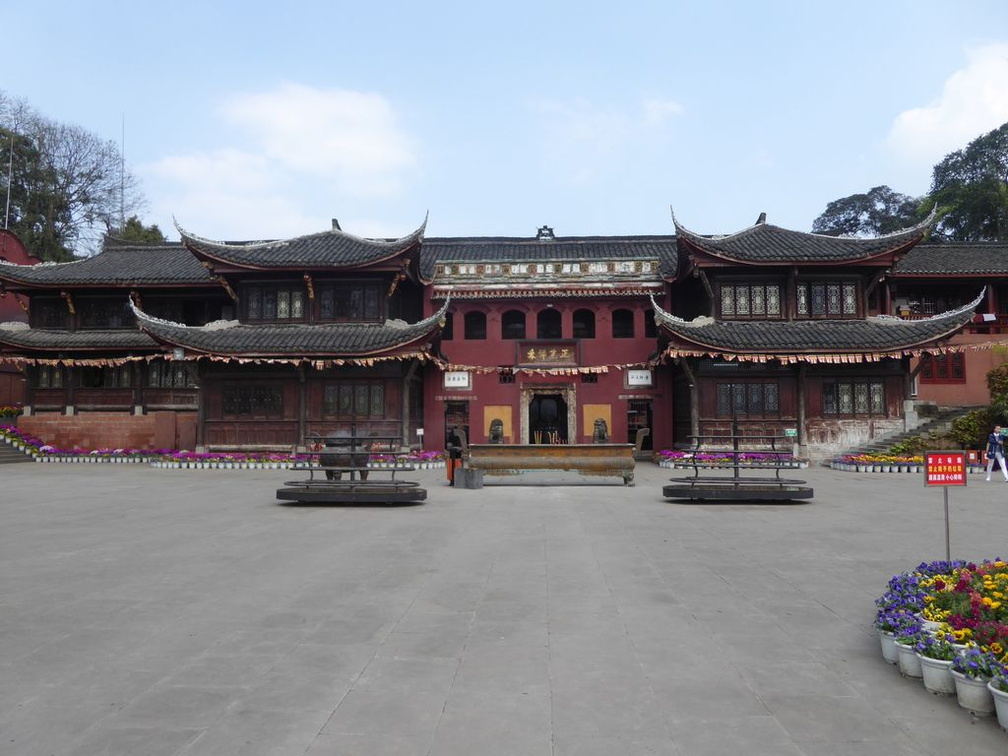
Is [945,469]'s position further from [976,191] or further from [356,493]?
[976,191]

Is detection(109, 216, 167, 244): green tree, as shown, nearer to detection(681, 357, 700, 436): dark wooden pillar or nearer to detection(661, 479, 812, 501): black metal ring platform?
detection(681, 357, 700, 436): dark wooden pillar

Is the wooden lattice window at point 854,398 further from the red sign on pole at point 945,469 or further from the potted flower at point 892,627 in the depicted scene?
the potted flower at point 892,627

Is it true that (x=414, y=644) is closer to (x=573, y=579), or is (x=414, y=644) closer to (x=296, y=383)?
(x=573, y=579)

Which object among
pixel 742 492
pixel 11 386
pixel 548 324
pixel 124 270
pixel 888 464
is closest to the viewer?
pixel 742 492

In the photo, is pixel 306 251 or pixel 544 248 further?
pixel 544 248

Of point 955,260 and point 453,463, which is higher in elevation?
point 955,260

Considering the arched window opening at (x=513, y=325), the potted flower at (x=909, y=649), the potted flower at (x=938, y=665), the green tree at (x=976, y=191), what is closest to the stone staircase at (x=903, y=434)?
the arched window opening at (x=513, y=325)

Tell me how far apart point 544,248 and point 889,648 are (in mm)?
25149

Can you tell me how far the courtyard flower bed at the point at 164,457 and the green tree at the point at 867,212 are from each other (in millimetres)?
51688

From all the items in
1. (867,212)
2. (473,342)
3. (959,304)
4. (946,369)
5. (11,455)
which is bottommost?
(11,455)

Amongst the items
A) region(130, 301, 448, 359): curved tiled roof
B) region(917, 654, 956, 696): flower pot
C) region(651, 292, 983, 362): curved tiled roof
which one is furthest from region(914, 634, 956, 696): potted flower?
region(130, 301, 448, 359): curved tiled roof

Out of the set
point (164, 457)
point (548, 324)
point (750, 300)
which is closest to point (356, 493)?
point (164, 457)

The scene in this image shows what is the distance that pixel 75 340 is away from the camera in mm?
24469

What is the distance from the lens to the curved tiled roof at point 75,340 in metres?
23.9
